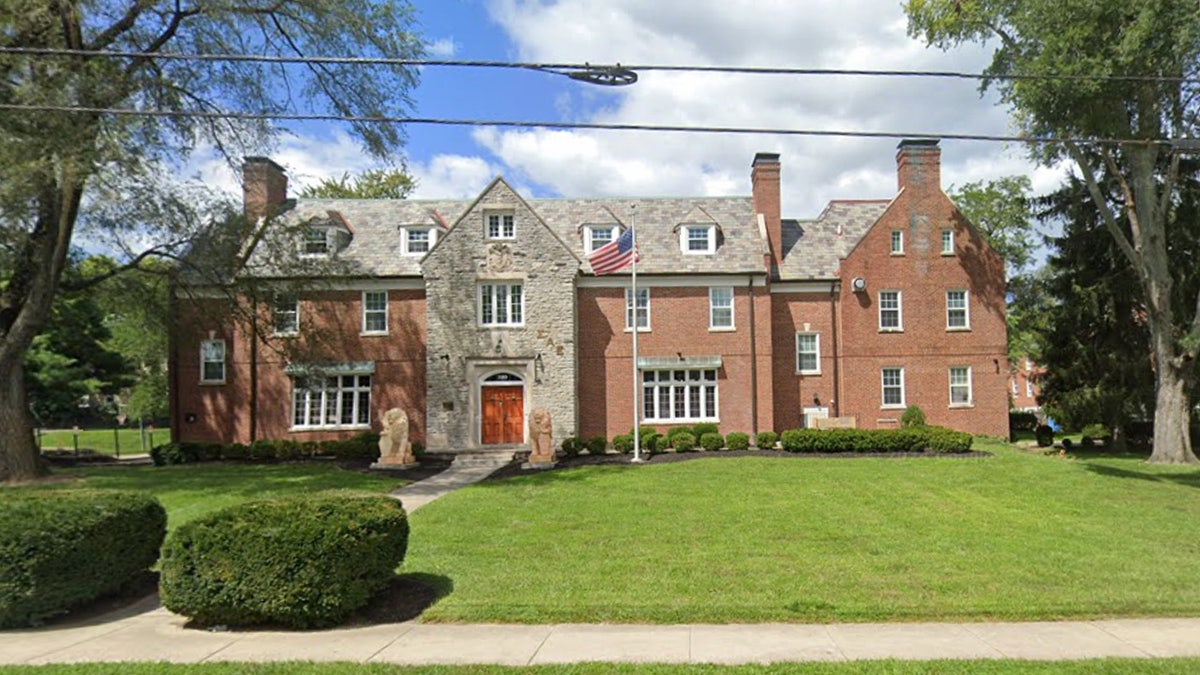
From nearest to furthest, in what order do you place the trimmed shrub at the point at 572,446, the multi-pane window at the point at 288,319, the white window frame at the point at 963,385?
the trimmed shrub at the point at 572,446
the multi-pane window at the point at 288,319
the white window frame at the point at 963,385

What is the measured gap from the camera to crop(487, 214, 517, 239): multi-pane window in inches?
961

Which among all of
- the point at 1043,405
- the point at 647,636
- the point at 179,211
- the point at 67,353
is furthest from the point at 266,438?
the point at 1043,405

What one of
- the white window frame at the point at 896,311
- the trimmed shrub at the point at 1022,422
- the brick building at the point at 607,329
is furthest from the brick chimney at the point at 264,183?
the trimmed shrub at the point at 1022,422

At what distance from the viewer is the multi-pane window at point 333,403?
25172 mm

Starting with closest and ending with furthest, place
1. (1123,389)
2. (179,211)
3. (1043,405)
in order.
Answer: (179,211)
(1123,389)
(1043,405)

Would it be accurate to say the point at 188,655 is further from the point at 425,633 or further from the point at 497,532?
the point at 497,532

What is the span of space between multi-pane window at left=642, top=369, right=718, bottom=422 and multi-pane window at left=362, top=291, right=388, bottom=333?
1002 centimetres

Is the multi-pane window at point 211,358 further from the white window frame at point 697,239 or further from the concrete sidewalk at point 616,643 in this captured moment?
the concrete sidewalk at point 616,643

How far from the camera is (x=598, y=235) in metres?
27.0

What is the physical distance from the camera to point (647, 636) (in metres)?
6.67

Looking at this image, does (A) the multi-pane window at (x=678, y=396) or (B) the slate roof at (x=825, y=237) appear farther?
(B) the slate roof at (x=825, y=237)

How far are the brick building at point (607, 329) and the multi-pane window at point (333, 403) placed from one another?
0.06 metres

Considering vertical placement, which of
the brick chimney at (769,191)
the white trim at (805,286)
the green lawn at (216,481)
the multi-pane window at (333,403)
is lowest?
the green lawn at (216,481)

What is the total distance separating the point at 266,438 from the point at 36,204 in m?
10.8
